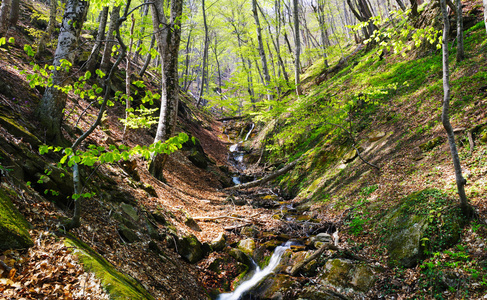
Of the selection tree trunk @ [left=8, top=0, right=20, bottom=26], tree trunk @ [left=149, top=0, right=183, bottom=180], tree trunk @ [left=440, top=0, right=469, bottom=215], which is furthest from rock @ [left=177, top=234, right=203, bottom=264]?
tree trunk @ [left=8, top=0, right=20, bottom=26]

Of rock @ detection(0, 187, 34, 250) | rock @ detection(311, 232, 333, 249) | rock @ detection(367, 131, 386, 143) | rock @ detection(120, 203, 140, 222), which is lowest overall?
rock @ detection(311, 232, 333, 249)

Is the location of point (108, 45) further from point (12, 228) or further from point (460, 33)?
point (460, 33)

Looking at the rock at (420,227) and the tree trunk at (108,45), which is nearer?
the rock at (420,227)

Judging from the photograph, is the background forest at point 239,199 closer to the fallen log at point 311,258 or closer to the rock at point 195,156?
the fallen log at point 311,258

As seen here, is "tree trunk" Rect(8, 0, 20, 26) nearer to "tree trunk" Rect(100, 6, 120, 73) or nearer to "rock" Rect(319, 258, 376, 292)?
"tree trunk" Rect(100, 6, 120, 73)

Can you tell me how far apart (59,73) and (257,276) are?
21.9 ft

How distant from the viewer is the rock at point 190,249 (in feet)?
19.1

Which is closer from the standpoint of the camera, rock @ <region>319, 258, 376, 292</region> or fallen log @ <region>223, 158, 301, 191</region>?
rock @ <region>319, 258, 376, 292</region>

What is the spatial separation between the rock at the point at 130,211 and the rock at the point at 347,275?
4348 mm

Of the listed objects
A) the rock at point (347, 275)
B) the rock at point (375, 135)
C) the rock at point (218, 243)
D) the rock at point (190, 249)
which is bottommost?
the rock at point (347, 275)

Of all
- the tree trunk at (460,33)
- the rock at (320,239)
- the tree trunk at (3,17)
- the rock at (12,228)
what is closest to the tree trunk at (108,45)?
the tree trunk at (3,17)

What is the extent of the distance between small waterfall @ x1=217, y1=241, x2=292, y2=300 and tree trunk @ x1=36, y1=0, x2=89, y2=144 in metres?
5.23

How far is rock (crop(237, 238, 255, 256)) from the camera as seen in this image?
22.9 ft

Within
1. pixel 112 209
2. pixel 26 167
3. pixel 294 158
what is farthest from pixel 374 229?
pixel 294 158
